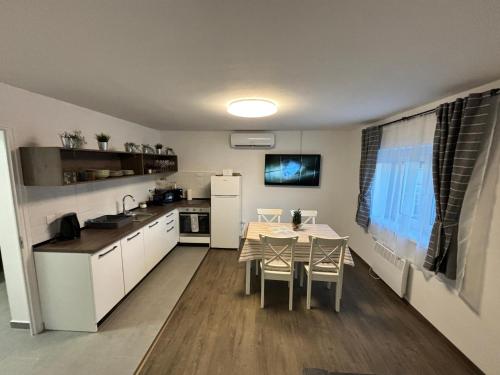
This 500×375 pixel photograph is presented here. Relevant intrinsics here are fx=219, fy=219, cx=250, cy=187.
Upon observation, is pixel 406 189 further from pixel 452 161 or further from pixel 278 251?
pixel 278 251

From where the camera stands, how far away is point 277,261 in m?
2.85

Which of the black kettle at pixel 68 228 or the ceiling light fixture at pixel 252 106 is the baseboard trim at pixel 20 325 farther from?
the ceiling light fixture at pixel 252 106

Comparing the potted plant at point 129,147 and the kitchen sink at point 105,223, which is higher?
the potted plant at point 129,147

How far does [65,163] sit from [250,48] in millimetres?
2573

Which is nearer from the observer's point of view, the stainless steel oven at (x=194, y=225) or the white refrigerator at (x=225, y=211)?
the white refrigerator at (x=225, y=211)

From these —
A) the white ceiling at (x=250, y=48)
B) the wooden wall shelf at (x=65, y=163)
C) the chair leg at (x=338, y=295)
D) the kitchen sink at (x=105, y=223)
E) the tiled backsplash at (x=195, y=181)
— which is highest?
the white ceiling at (x=250, y=48)

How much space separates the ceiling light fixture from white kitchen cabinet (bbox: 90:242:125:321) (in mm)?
2066

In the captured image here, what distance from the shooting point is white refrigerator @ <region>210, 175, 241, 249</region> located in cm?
429

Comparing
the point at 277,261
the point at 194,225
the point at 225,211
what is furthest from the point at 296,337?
the point at 194,225

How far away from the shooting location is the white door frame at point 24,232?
198 cm

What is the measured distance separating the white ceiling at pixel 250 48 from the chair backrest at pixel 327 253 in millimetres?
1562

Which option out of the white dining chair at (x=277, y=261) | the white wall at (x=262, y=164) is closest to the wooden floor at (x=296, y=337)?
the white dining chair at (x=277, y=261)

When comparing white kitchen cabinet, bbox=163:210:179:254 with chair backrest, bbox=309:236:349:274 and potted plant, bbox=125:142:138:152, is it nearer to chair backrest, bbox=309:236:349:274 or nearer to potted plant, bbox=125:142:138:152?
potted plant, bbox=125:142:138:152

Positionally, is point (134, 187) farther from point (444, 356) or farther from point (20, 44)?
point (444, 356)
